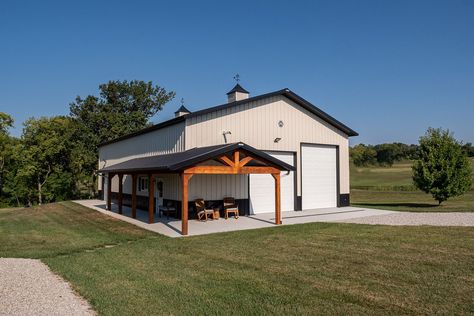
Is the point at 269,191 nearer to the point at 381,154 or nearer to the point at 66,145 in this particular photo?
the point at 66,145

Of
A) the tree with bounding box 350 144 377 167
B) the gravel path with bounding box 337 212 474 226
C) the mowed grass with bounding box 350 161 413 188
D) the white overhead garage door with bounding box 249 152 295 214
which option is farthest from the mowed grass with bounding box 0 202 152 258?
the tree with bounding box 350 144 377 167

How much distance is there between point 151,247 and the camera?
9938 mm

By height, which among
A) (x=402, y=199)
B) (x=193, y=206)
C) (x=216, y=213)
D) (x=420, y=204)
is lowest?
(x=402, y=199)

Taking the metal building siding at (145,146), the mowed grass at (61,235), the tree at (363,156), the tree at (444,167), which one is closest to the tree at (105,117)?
the metal building siding at (145,146)

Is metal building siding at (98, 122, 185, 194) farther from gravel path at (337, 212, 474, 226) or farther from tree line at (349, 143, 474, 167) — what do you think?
tree line at (349, 143, 474, 167)

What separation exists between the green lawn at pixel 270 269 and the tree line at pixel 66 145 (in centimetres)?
2198

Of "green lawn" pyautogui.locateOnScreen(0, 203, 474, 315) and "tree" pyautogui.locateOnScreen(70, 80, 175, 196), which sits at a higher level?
"tree" pyautogui.locateOnScreen(70, 80, 175, 196)

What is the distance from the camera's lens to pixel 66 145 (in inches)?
1340

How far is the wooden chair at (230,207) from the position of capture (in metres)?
15.6

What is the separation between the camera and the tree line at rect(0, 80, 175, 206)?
33.2 meters

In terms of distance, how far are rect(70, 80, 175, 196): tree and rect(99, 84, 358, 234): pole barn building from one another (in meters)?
11.9

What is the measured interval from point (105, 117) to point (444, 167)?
2734cm

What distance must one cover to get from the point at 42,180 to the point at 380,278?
1410 inches

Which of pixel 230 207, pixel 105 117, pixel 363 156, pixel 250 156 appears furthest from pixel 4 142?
pixel 363 156
